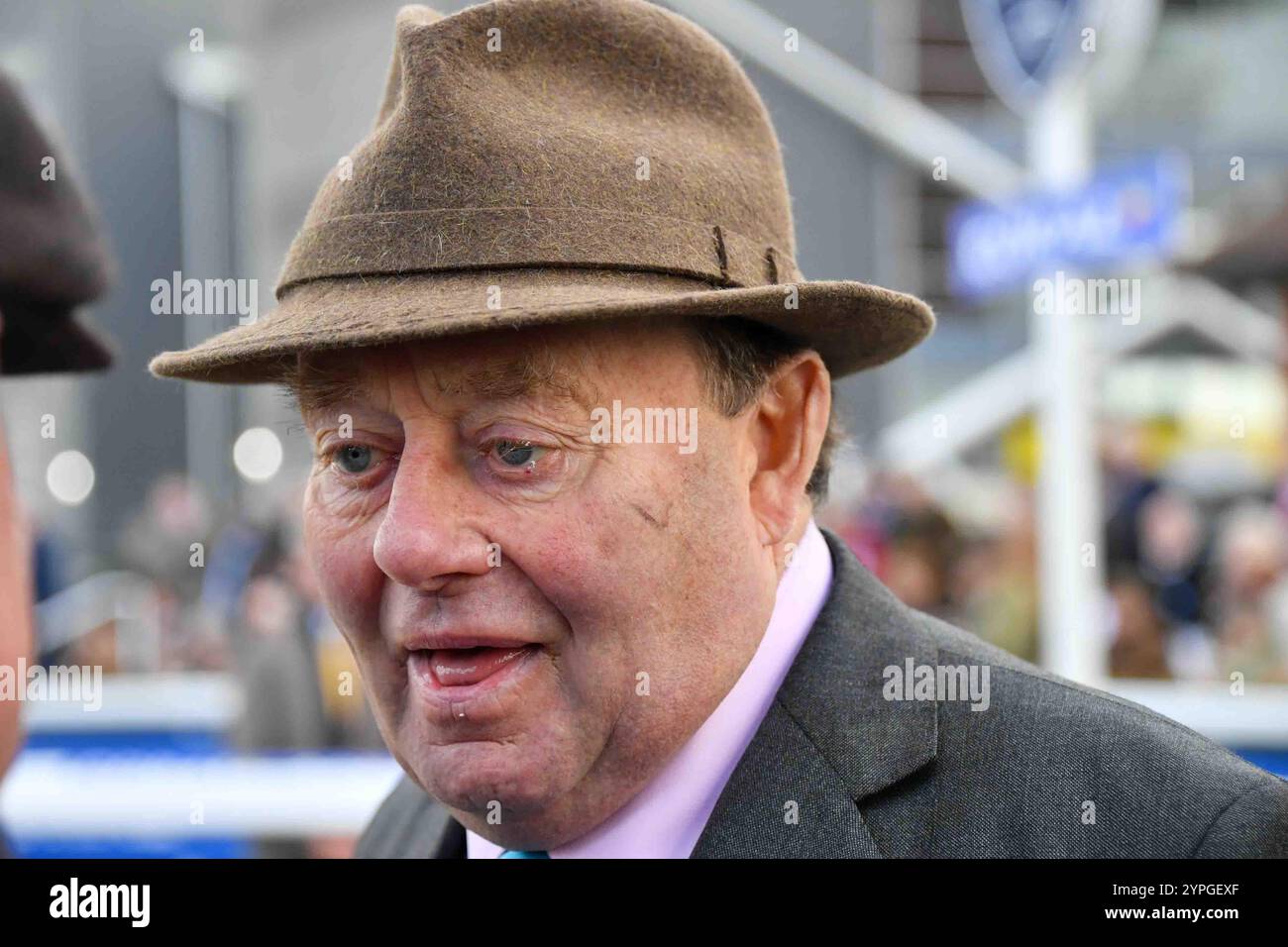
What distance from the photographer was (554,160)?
1633 mm

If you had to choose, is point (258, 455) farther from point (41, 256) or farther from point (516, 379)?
point (516, 379)

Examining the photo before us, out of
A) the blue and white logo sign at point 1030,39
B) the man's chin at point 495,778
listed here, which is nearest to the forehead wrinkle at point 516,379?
the man's chin at point 495,778

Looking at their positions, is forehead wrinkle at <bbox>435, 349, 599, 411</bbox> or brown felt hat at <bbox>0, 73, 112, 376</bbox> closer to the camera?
forehead wrinkle at <bbox>435, 349, 599, 411</bbox>

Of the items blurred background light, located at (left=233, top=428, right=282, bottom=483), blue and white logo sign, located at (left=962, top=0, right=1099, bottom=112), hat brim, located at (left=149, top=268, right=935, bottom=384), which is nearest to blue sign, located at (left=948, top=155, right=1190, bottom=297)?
blue and white logo sign, located at (left=962, top=0, right=1099, bottom=112)

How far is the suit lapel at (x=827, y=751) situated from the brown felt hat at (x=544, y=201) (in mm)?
443

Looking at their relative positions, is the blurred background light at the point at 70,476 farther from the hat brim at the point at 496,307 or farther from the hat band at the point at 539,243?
the hat band at the point at 539,243

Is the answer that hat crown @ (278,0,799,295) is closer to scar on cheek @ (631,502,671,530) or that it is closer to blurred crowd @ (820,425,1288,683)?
scar on cheek @ (631,502,671,530)

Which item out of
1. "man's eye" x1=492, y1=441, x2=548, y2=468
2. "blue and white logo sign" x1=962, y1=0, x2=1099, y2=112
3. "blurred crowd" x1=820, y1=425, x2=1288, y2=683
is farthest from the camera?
"blue and white logo sign" x1=962, y1=0, x2=1099, y2=112

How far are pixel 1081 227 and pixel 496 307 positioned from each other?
371 centimetres

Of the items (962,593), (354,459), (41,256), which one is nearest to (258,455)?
(962,593)

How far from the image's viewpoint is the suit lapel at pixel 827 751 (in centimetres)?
167

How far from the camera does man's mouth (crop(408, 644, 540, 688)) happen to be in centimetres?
162
